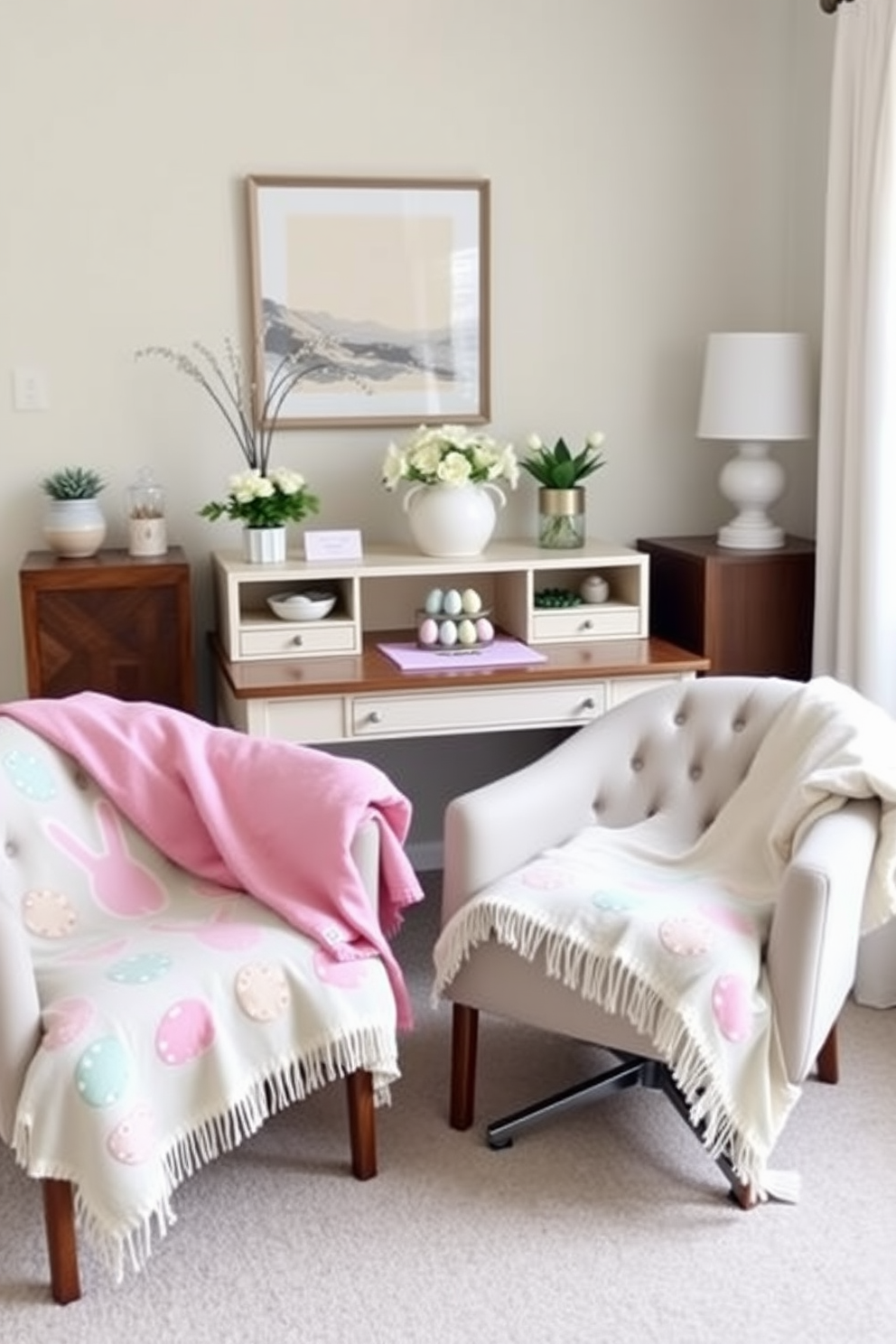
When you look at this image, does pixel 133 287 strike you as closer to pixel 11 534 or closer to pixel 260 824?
pixel 11 534

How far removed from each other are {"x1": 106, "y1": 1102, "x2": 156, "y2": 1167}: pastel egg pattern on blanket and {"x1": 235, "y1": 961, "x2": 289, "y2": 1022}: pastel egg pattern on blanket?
206mm

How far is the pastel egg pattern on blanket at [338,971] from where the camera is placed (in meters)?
2.19

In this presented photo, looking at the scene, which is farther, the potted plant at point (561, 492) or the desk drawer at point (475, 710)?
the potted plant at point (561, 492)

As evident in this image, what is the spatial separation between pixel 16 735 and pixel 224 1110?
2.43 ft

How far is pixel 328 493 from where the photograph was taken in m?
3.38

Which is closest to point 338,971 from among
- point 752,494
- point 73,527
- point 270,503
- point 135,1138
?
point 135,1138

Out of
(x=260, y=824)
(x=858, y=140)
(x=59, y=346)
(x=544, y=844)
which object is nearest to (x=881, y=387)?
(x=858, y=140)

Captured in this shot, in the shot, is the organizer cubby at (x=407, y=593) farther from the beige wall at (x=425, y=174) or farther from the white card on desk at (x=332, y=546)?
the beige wall at (x=425, y=174)

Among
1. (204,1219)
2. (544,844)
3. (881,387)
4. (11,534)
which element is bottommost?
(204,1219)

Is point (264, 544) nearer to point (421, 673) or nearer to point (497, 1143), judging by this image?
point (421, 673)

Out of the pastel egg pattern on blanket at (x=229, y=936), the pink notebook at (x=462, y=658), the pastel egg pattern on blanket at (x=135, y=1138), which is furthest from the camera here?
the pink notebook at (x=462, y=658)

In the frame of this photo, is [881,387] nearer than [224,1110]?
No

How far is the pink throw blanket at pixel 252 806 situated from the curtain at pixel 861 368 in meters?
1.13

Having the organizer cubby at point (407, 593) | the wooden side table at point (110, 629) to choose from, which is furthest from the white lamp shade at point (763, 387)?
the wooden side table at point (110, 629)
